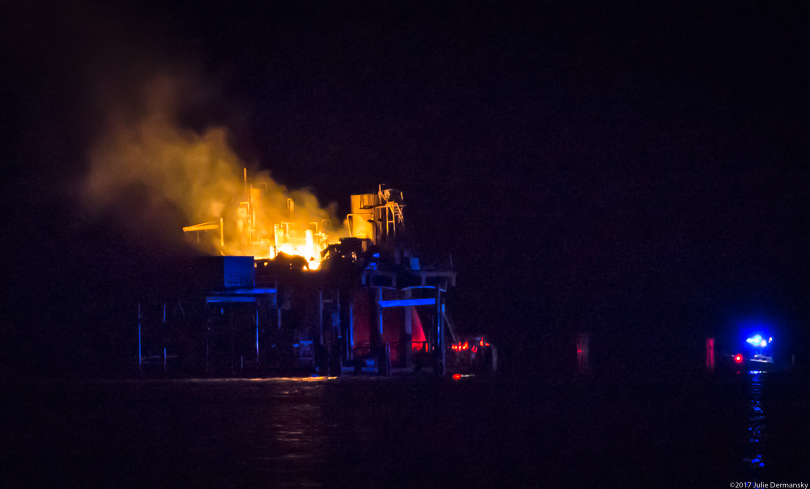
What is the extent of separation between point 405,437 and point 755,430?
7529 millimetres

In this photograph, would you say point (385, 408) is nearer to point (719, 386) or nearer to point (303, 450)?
point (303, 450)

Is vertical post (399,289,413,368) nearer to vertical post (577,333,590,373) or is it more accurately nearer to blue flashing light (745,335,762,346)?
vertical post (577,333,590,373)

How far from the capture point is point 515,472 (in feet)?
36.4

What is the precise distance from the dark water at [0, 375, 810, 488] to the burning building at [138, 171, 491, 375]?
818 cm

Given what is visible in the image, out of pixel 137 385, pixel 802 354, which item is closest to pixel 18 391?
pixel 137 385

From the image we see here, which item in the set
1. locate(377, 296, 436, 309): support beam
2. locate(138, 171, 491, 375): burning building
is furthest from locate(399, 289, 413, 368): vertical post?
locate(377, 296, 436, 309): support beam

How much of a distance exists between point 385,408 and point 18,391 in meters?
14.8

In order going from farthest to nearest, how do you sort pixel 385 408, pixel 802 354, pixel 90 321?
pixel 802 354 < pixel 90 321 < pixel 385 408

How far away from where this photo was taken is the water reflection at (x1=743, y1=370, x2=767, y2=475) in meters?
12.0

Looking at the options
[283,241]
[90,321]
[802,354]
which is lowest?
[802,354]

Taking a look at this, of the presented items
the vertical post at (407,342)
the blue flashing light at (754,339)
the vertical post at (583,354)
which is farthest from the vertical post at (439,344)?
the blue flashing light at (754,339)

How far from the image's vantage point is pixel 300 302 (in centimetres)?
3428

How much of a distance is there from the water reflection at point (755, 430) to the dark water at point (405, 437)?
5 centimetres

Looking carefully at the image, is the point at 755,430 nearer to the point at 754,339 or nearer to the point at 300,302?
the point at 300,302
